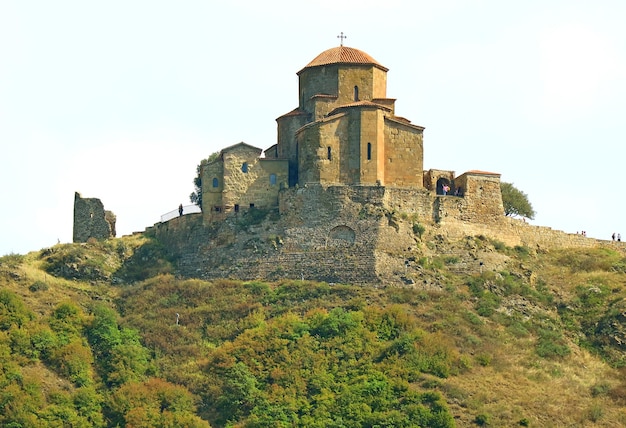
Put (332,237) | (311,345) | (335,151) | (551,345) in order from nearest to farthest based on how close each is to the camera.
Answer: (311,345) < (551,345) < (332,237) < (335,151)

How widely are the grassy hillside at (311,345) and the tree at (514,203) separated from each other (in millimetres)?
10272

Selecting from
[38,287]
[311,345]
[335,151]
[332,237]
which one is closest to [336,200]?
[332,237]

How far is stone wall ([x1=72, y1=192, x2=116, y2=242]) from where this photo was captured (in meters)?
72.1

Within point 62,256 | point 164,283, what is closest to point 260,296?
point 164,283

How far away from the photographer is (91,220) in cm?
7231

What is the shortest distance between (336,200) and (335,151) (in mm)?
1963

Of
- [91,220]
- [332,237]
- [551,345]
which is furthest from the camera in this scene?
[91,220]

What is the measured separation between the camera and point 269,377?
5941 cm

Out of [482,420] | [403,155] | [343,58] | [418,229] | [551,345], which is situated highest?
[343,58]

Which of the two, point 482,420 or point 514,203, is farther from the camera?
point 514,203

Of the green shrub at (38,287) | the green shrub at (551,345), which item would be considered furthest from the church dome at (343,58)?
the green shrub at (38,287)

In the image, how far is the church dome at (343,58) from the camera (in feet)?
230

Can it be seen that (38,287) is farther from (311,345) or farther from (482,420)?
(482,420)

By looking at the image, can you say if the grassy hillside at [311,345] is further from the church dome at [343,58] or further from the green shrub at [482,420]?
the church dome at [343,58]
